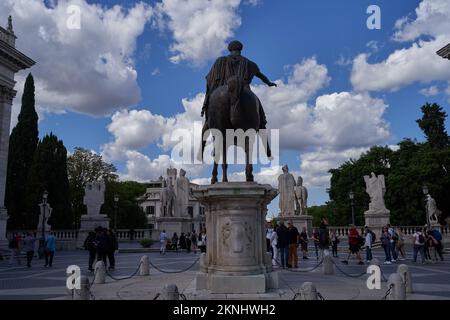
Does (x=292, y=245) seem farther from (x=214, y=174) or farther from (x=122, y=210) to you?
(x=122, y=210)

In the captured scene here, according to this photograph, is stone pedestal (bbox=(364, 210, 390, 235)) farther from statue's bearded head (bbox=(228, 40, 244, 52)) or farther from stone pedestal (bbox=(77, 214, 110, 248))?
statue's bearded head (bbox=(228, 40, 244, 52))

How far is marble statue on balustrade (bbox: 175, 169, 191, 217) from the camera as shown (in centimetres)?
3522

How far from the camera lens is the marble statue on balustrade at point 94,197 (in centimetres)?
3362

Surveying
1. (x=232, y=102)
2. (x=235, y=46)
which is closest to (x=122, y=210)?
(x=235, y=46)

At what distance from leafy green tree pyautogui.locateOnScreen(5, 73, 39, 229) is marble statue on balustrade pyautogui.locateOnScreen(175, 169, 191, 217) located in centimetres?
1992

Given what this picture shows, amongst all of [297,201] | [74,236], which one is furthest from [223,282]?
[74,236]

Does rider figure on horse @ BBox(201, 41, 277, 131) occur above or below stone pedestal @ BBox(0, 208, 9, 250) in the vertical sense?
above

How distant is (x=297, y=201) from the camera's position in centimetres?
3306

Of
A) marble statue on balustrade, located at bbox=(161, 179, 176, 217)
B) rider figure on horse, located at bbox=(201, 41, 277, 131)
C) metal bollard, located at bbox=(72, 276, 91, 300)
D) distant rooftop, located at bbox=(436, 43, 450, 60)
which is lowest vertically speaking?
metal bollard, located at bbox=(72, 276, 91, 300)

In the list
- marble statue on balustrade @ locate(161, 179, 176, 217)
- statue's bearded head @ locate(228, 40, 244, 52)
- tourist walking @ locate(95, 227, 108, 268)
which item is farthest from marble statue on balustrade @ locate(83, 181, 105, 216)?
statue's bearded head @ locate(228, 40, 244, 52)

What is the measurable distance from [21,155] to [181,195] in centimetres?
2376

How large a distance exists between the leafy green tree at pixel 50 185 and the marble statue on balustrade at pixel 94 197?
1434 cm

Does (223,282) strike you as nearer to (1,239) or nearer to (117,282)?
(117,282)

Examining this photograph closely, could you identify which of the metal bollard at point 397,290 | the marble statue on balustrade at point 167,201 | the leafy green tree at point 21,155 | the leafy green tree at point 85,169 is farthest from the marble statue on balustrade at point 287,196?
the leafy green tree at point 85,169
